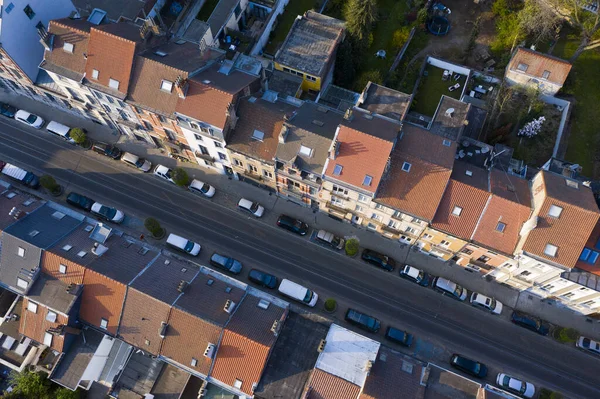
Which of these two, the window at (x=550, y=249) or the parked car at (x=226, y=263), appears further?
the parked car at (x=226, y=263)

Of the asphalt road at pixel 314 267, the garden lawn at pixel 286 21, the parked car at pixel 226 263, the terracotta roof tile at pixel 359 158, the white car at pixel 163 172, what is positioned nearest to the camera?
the terracotta roof tile at pixel 359 158

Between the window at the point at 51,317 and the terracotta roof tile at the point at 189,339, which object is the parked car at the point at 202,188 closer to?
the terracotta roof tile at the point at 189,339

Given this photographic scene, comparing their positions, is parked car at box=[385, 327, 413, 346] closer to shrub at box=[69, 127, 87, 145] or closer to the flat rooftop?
the flat rooftop

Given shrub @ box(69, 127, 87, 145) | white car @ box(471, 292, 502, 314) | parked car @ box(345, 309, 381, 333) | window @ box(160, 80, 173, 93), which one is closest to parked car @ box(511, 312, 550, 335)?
white car @ box(471, 292, 502, 314)

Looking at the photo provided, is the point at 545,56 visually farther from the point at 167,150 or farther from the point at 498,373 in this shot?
the point at 167,150

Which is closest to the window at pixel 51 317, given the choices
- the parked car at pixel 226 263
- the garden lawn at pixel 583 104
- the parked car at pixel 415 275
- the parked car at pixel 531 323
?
the parked car at pixel 226 263

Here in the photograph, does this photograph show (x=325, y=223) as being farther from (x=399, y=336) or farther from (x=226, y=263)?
(x=399, y=336)

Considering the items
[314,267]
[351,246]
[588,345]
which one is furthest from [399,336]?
[588,345]
